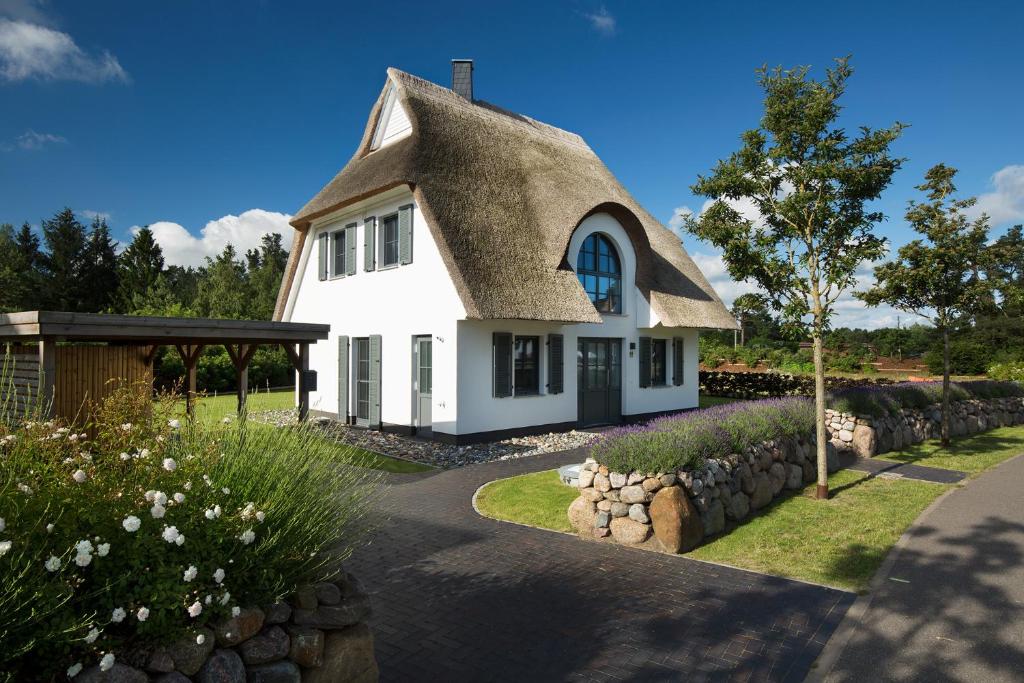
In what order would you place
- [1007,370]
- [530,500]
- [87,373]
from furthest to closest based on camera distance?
[1007,370] → [87,373] → [530,500]

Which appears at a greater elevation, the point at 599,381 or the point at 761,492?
the point at 599,381

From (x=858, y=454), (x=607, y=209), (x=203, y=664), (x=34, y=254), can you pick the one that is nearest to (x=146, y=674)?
(x=203, y=664)

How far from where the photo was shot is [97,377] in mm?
8242

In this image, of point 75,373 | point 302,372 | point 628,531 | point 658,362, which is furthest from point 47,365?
point 658,362

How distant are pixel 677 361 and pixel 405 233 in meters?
9.33

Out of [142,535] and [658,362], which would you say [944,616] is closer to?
[142,535]

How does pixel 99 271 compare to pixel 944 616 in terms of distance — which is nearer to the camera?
pixel 944 616

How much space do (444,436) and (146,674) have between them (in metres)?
9.59

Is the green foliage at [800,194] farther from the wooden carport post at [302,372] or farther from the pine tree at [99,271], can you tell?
the pine tree at [99,271]

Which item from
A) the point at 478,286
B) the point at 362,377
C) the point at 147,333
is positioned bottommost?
the point at 362,377

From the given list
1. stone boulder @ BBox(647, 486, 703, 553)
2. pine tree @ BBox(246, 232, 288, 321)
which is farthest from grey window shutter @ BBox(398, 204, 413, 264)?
pine tree @ BBox(246, 232, 288, 321)

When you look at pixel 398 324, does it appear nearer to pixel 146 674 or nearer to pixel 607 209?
pixel 607 209

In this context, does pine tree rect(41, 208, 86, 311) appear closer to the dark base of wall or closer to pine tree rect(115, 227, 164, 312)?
pine tree rect(115, 227, 164, 312)

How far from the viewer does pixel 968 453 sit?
1188 centimetres
